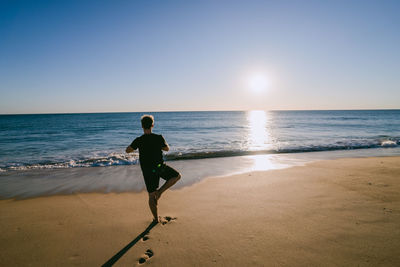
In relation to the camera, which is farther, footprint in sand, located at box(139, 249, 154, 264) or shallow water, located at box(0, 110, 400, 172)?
shallow water, located at box(0, 110, 400, 172)

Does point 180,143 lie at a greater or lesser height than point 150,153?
lesser

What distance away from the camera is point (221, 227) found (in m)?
3.76

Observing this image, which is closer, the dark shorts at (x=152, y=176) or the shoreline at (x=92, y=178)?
the dark shorts at (x=152, y=176)

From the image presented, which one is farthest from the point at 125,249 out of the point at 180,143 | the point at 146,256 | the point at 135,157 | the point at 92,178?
the point at 180,143

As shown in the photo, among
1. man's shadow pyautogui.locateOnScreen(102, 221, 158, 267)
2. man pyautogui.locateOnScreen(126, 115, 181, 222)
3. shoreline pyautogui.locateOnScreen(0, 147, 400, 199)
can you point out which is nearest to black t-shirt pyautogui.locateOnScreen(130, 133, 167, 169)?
man pyautogui.locateOnScreen(126, 115, 181, 222)

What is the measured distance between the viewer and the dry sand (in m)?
2.97

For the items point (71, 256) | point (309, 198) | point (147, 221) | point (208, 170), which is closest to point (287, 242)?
point (309, 198)

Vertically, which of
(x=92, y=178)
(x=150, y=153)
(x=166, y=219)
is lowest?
(x=92, y=178)

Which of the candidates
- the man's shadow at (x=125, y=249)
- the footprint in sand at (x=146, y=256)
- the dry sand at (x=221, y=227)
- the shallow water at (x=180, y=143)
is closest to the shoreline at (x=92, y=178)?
the dry sand at (x=221, y=227)

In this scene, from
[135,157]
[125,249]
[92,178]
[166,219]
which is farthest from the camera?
[135,157]

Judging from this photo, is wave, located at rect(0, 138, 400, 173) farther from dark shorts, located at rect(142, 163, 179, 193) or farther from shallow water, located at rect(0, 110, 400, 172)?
dark shorts, located at rect(142, 163, 179, 193)

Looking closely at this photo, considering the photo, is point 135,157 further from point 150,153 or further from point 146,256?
point 146,256

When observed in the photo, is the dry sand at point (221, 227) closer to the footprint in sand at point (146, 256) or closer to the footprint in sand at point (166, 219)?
the footprint in sand at point (146, 256)

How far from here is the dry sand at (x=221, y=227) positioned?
2969 mm
